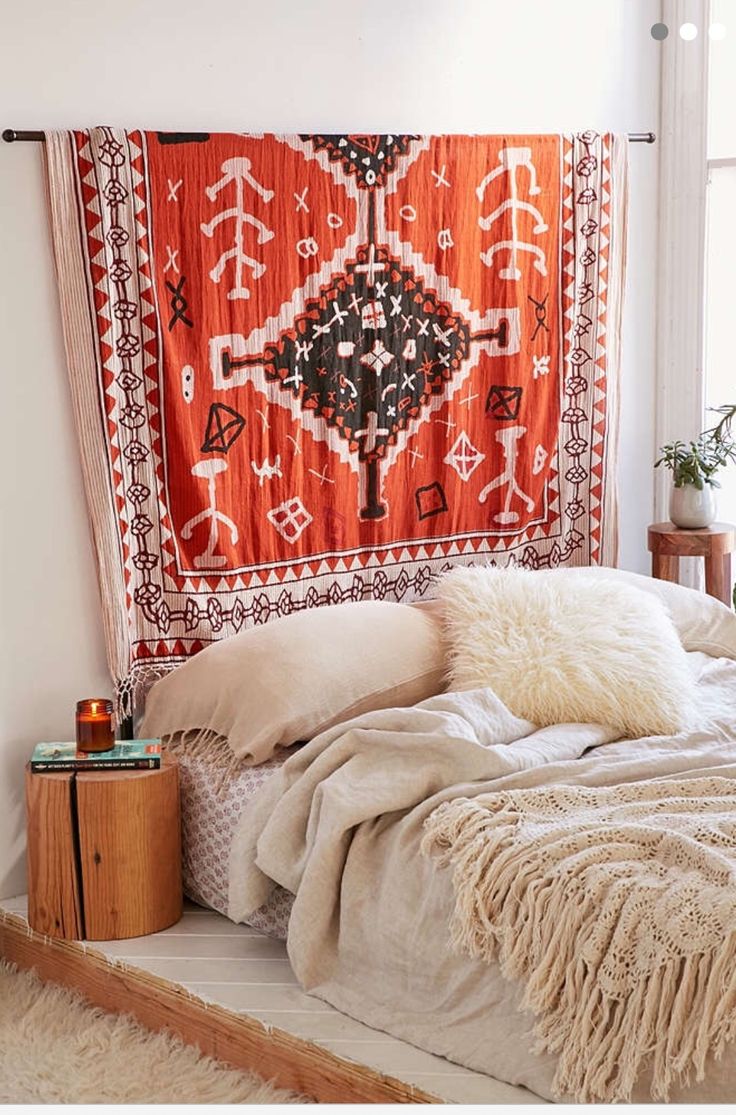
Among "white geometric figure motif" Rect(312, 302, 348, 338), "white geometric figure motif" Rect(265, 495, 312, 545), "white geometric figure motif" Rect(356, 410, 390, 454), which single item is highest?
"white geometric figure motif" Rect(312, 302, 348, 338)

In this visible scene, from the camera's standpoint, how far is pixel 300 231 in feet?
10.9

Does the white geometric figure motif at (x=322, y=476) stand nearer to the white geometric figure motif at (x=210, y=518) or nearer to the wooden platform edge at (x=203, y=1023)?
the white geometric figure motif at (x=210, y=518)

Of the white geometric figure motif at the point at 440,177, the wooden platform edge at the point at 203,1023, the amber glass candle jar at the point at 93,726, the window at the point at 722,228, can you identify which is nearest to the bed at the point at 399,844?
the wooden platform edge at the point at 203,1023

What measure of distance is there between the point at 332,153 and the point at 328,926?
6.05 feet

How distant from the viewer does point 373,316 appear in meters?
3.48

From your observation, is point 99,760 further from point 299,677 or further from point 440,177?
point 440,177

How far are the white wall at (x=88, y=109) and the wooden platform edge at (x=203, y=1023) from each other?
28cm

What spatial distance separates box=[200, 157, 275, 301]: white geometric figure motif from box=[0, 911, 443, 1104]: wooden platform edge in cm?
146

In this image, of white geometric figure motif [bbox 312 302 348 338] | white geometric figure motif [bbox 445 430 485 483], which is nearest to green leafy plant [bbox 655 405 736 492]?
white geometric figure motif [bbox 445 430 485 483]

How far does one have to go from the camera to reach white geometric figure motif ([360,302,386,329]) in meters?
3.46

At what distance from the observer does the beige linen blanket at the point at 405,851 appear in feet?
7.20

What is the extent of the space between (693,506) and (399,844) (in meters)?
2.02

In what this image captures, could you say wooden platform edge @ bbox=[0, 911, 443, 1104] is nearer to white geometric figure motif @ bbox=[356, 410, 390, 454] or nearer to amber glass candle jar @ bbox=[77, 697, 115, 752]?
amber glass candle jar @ bbox=[77, 697, 115, 752]

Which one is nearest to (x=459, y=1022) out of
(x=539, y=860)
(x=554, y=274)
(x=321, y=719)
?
(x=539, y=860)
